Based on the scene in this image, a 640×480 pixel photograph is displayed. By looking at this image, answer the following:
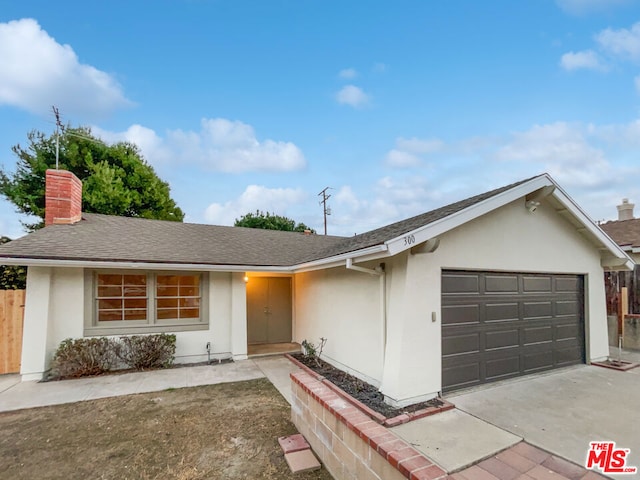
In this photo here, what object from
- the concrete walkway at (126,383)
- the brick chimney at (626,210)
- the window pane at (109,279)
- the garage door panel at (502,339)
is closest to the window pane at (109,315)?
the window pane at (109,279)

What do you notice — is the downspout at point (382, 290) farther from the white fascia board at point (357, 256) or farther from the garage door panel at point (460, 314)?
the garage door panel at point (460, 314)

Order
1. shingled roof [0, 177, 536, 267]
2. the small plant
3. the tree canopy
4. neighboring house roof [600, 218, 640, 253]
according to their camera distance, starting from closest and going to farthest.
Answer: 1. shingled roof [0, 177, 536, 267]
2. the small plant
3. neighboring house roof [600, 218, 640, 253]
4. the tree canopy

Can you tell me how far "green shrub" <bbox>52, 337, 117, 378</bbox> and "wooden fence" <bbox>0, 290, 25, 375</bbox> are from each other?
1258 millimetres

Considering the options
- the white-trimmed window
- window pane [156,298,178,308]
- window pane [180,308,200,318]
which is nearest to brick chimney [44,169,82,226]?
the white-trimmed window

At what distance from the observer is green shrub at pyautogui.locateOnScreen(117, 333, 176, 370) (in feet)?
24.2

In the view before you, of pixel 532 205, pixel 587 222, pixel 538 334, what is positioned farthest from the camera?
pixel 587 222

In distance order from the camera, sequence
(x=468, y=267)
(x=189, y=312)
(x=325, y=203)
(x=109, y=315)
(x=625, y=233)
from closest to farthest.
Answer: (x=468, y=267)
(x=109, y=315)
(x=189, y=312)
(x=625, y=233)
(x=325, y=203)

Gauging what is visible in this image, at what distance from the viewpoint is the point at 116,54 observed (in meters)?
10.4

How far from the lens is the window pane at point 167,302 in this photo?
8.09 meters

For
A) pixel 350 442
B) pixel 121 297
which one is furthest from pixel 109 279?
pixel 350 442

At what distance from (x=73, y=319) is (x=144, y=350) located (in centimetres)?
179

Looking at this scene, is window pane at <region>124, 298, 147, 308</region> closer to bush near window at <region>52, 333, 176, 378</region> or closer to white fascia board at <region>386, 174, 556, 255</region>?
bush near window at <region>52, 333, 176, 378</region>

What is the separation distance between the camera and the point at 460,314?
17.2ft

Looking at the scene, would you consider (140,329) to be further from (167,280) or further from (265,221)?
(265,221)
